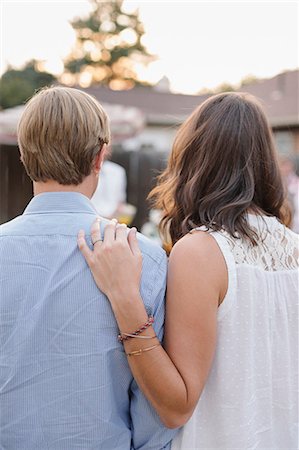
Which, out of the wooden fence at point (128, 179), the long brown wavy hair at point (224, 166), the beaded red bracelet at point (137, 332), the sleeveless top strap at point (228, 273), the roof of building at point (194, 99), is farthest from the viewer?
the roof of building at point (194, 99)

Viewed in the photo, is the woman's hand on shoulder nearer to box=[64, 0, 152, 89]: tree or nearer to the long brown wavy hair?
the long brown wavy hair

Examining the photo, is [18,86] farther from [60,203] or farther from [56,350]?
[56,350]

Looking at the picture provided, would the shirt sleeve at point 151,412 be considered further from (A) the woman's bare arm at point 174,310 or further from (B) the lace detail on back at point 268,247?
(B) the lace detail on back at point 268,247

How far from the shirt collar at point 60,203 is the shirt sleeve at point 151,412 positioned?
11.7 inches

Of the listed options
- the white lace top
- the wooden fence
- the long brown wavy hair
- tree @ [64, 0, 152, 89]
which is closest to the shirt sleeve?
the white lace top

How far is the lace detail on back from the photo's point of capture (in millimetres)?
1887

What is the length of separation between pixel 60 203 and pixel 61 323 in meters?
0.36

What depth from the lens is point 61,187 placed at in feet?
6.07

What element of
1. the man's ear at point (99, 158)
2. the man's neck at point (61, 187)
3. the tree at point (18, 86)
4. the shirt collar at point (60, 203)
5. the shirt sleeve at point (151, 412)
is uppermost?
the man's ear at point (99, 158)

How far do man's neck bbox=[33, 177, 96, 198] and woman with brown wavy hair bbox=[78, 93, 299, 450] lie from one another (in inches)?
6.5

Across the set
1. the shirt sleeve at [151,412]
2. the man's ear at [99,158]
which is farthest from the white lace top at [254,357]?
the man's ear at [99,158]

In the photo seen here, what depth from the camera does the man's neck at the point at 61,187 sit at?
1850 millimetres

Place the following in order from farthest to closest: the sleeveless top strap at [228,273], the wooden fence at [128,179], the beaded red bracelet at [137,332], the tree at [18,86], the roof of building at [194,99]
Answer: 1. the tree at [18,86]
2. the roof of building at [194,99]
3. the wooden fence at [128,179]
4. the sleeveless top strap at [228,273]
5. the beaded red bracelet at [137,332]

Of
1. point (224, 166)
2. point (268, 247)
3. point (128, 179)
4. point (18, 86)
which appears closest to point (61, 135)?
point (224, 166)
